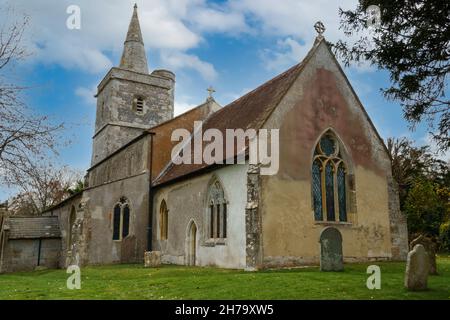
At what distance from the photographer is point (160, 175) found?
2348cm

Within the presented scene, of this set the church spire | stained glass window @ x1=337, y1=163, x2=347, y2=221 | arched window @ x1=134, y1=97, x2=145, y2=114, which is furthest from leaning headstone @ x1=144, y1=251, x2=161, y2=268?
the church spire

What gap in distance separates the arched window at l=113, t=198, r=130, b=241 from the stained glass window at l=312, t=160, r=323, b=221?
10.6 meters

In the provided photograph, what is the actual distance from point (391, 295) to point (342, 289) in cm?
108

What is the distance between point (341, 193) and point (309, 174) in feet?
6.89

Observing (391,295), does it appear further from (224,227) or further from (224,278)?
(224,227)

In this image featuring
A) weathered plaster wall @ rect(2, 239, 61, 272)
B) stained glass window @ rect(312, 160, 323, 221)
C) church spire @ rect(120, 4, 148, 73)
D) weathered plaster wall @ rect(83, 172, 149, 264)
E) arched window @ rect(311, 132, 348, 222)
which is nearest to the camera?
stained glass window @ rect(312, 160, 323, 221)

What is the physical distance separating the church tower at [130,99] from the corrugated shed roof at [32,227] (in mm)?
7558

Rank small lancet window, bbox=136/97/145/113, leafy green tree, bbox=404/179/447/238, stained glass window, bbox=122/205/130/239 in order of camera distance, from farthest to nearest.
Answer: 1. small lancet window, bbox=136/97/145/113
2. leafy green tree, bbox=404/179/447/238
3. stained glass window, bbox=122/205/130/239

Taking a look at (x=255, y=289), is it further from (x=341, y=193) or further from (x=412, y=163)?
(x=412, y=163)

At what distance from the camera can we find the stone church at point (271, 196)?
50.2ft

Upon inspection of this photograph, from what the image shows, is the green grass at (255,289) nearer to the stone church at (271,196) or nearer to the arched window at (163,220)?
the stone church at (271,196)

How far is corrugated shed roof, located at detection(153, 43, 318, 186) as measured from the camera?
16.9m

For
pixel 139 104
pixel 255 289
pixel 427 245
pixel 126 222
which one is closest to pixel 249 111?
pixel 126 222

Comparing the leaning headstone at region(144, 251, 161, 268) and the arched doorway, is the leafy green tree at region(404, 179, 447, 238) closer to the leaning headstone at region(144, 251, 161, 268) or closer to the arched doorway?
the arched doorway
